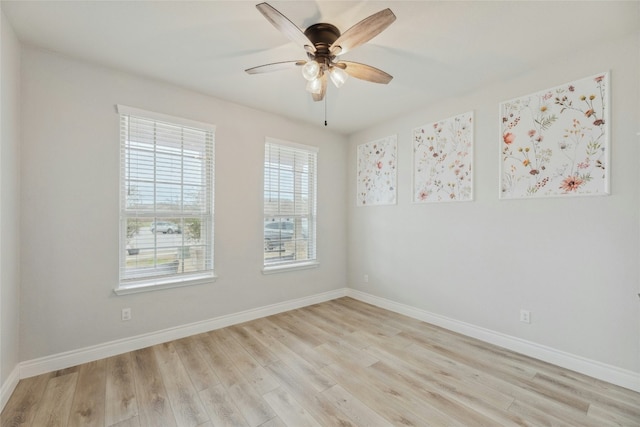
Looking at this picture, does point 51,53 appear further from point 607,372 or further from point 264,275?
point 607,372

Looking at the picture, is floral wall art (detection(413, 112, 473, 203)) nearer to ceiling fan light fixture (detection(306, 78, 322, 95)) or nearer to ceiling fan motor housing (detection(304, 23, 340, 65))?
ceiling fan light fixture (detection(306, 78, 322, 95))

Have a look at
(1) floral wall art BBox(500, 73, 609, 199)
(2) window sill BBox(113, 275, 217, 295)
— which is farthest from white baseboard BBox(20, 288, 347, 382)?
(1) floral wall art BBox(500, 73, 609, 199)

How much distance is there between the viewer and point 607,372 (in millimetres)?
2229

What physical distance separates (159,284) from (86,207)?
99cm

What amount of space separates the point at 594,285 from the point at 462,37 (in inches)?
91.2

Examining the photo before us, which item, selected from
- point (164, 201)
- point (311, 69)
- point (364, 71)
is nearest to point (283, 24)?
point (311, 69)

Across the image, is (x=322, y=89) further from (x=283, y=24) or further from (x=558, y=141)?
(x=558, y=141)

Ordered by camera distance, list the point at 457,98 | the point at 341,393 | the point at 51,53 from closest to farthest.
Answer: the point at 341,393, the point at 51,53, the point at 457,98

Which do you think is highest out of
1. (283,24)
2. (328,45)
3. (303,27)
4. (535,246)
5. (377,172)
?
(303,27)

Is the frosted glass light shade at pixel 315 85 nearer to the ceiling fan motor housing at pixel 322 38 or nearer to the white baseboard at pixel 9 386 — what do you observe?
the ceiling fan motor housing at pixel 322 38

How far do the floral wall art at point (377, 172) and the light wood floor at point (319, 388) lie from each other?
1974 millimetres

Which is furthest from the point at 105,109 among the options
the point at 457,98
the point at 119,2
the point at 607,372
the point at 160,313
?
the point at 607,372

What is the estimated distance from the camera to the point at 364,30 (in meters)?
1.70

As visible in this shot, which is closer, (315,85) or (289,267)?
(315,85)
